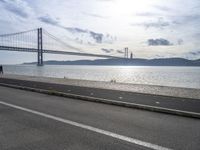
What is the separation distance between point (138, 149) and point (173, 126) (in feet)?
6.95

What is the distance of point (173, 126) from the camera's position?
22.3 ft

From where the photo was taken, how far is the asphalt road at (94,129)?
5.30 metres

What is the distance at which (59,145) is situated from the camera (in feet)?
17.3

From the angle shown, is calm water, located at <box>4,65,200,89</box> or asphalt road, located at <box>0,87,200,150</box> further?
calm water, located at <box>4,65,200,89</box>

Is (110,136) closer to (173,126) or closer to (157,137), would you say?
(157,137)

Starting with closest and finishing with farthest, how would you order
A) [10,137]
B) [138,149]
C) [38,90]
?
[138,149] → [10,137] → [38,90]

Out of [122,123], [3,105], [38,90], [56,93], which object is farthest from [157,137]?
[38,90]

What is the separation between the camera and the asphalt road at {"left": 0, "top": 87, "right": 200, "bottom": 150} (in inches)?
209

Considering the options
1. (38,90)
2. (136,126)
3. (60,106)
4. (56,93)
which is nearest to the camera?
A: (136,126)

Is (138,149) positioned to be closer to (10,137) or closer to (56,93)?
(10,137)

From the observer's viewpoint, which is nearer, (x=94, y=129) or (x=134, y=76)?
(x=94, y=129)

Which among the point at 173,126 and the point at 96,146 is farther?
the point at 173,126

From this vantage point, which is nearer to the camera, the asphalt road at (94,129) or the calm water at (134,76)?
the asphalt road at (94,129)

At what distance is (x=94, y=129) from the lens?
645 centimetres
